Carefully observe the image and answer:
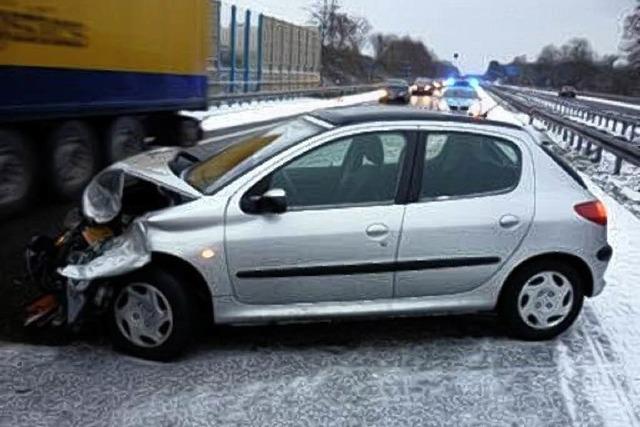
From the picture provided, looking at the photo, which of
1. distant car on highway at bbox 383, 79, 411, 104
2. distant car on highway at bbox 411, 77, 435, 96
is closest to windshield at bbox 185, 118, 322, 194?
distant car on highway at bbox 383, 79, 411, 104

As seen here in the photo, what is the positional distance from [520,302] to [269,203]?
1821mm

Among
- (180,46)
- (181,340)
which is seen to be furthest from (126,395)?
(180,46)

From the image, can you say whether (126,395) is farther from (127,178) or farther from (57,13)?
(57,13)

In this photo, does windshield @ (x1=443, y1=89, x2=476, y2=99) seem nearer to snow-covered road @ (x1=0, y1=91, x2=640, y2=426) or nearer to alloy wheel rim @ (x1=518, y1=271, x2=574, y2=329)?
snow-covered road @ (x1=0, y1=91, x2=640, y2=426)

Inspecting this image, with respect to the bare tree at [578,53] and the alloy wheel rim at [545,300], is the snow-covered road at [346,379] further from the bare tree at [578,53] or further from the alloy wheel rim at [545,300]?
the bare tree at [578,53]

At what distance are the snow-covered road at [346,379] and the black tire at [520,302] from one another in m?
0.09

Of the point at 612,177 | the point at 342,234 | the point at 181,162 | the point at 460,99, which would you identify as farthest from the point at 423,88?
the point at 342,234

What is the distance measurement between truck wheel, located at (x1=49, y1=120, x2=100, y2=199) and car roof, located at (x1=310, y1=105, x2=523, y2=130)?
16.8 ft

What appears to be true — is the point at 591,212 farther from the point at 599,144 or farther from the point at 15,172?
the point at 599,144

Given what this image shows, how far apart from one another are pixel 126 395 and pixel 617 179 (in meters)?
12.2

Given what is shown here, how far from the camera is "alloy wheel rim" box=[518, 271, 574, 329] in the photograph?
5.48 m

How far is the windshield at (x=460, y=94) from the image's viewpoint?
33.1 m

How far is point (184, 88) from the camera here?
13.6 meters

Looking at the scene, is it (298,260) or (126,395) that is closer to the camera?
(126,395)
